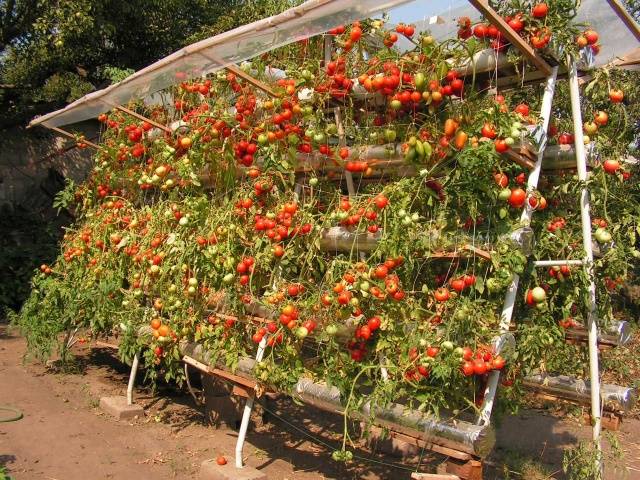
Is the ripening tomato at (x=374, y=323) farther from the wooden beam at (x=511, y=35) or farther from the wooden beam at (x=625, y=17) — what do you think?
the wooden beam at (x=625, y=17)

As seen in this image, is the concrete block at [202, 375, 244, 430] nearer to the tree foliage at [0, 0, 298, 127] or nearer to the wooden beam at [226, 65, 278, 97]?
the wooden beam at [226, 65, 278, 97]

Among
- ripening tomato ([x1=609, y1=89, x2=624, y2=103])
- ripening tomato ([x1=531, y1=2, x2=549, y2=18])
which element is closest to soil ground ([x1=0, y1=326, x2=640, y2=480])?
ripening tomato ([x1=609, y1=89, x2=624, y2=103])

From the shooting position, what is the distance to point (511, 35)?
277 centimetres

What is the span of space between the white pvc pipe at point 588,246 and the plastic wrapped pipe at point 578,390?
1.09 ft

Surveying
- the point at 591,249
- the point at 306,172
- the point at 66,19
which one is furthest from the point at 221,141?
the point at 66,19

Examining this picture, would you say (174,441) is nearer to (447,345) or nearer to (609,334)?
(447,345)

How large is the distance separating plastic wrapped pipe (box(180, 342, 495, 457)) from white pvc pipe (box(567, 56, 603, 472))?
547mm

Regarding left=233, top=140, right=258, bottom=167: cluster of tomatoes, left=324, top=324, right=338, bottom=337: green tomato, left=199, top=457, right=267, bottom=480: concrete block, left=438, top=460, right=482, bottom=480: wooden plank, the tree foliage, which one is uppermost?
the tree foliage

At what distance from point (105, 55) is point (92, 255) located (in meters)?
5.87

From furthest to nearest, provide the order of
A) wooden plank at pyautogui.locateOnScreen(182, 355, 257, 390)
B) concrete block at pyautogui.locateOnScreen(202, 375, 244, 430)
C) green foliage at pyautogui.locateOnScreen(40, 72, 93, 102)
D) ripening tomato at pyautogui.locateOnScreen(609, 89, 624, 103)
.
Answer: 1. green foliage at pyautogui.locateOnScreen(40, 72, 93, 102)
2. concrete block at pyautogui.locateOnScreen(202, 375, 244, 430)
3. wooden plank at pyautogui.locateOnScreen(182, 355, 257, 390)
4. ripening tomato at pyautogui.locateOnScreen(609, 89, 624, 103)

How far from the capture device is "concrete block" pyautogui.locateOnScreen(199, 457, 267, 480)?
3596mm

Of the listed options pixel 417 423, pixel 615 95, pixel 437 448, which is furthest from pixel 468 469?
pixel 615 95

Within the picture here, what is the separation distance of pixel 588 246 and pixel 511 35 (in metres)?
1.09

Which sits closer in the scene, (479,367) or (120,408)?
(479,367)
